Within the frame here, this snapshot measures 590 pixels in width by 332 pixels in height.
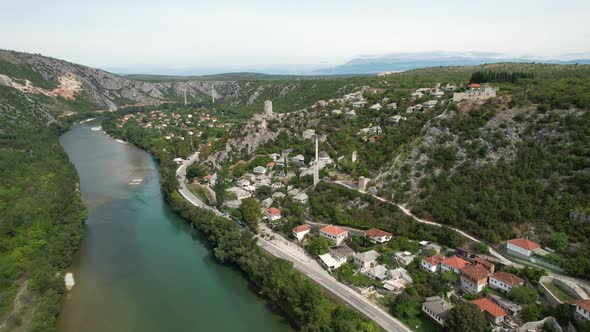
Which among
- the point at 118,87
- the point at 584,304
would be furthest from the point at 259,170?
the point at 118,87

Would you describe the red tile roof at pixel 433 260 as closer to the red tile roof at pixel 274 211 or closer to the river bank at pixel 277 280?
the river bank at pixel 277 280

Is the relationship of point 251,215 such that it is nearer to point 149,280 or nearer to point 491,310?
point 149,280

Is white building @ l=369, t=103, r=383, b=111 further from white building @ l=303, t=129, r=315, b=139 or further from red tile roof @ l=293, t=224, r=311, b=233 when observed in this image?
red tile roof @ l=293, t=224, r=311, b=233

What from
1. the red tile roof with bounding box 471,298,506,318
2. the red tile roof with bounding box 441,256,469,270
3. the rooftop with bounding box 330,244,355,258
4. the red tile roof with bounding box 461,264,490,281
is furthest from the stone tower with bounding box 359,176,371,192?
the red tile roof with bounding box 471,298,506,318

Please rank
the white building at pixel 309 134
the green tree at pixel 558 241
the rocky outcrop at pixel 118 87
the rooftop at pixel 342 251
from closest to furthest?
1. the green tree at pixel 558 241
2. the rooftop at pixel 342 251
3. the white building at pixel 309 134
4. the rocky outcrop at pixel 118 87

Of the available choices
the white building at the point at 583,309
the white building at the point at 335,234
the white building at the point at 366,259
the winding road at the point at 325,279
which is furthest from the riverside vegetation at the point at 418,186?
the white building at the point at 366,259

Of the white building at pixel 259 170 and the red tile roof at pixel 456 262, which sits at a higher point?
the white building at pixel 259 170
